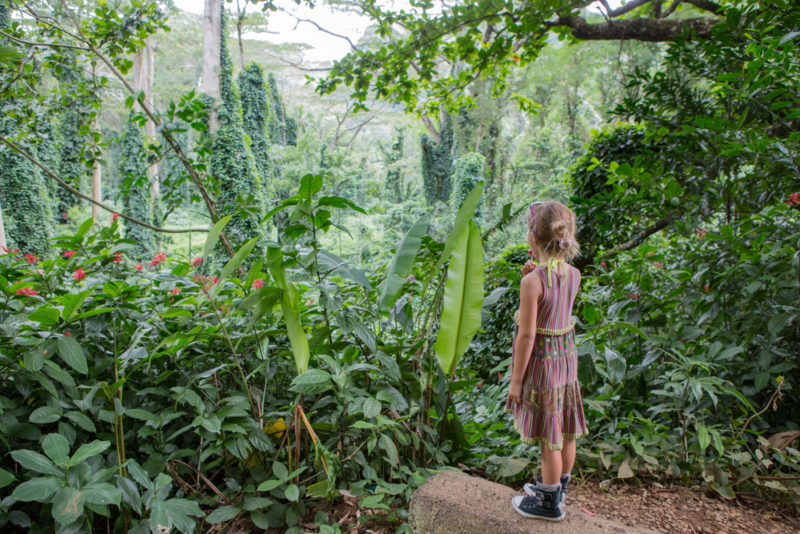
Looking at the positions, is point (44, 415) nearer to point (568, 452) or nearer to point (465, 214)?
point (465, 214)

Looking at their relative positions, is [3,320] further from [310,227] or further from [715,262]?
[715,262]

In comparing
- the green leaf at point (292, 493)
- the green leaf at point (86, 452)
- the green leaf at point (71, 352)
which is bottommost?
the green leaf at point (292, 493)

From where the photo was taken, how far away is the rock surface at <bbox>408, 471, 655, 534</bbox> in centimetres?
134

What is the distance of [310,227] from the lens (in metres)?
1.64

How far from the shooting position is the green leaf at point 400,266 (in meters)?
1.57

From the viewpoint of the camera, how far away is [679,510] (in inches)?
66.2

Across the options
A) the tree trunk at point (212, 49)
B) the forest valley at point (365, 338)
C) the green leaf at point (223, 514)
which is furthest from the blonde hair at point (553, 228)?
the tree trunk at point (212, 49)

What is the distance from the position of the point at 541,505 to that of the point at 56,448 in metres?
1.44

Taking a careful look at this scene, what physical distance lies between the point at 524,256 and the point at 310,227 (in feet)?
11.8

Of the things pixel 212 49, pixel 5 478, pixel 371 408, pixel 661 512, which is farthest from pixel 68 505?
pixel 212 49

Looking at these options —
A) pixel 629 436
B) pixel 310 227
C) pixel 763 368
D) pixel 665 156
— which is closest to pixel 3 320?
pixel 310 227

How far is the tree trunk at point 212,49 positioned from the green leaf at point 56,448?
611 inches

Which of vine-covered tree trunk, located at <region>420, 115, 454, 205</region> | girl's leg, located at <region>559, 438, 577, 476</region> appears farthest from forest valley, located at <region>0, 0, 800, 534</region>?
vine-covered tree trunk, located at <region>420, 115, 454, 205</region>

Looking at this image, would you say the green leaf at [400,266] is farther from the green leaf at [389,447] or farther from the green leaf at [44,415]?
the green leaf at [44,415]
